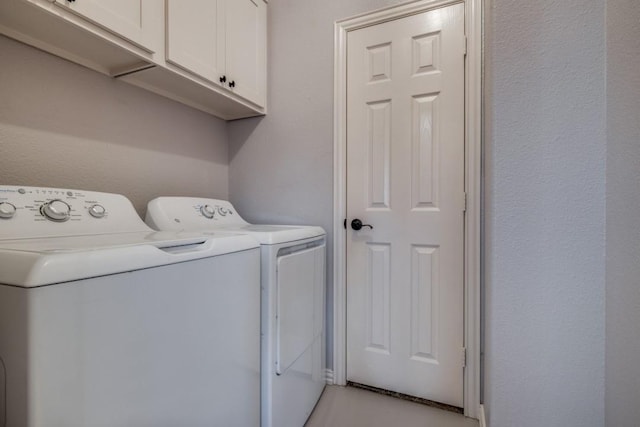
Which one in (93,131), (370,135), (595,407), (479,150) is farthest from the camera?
(370,135)

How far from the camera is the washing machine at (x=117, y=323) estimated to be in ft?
1.69

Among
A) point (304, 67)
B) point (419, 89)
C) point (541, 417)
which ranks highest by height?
point (304, 67)

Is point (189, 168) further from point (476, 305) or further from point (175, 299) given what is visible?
point (476, 305)

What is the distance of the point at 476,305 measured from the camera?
146 centimetres

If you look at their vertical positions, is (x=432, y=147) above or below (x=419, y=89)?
below

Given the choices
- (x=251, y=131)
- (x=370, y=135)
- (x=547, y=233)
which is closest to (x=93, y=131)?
(x=251, y=131)

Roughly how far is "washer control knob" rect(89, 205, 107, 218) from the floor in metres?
1.33

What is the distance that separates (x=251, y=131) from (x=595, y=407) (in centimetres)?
205

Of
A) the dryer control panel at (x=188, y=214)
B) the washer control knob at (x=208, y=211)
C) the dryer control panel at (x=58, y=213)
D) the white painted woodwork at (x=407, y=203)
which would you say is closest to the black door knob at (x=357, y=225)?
the white painted woodwork at (x=407, y=203)

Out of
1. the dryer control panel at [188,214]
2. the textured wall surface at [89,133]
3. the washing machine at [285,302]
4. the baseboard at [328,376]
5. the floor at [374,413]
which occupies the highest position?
the textured wall surface at [89,133]

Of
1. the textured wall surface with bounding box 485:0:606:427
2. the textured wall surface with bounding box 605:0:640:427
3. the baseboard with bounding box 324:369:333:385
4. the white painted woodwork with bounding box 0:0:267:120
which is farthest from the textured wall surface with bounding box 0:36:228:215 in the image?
the textured wall surface with bounding box 605:0:640:427

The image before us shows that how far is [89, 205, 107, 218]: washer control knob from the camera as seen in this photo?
3.48 feet

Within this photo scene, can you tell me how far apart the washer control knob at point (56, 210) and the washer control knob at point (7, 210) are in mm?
68

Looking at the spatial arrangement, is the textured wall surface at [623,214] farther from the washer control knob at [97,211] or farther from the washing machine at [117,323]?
the washer control knob at [97,211]
